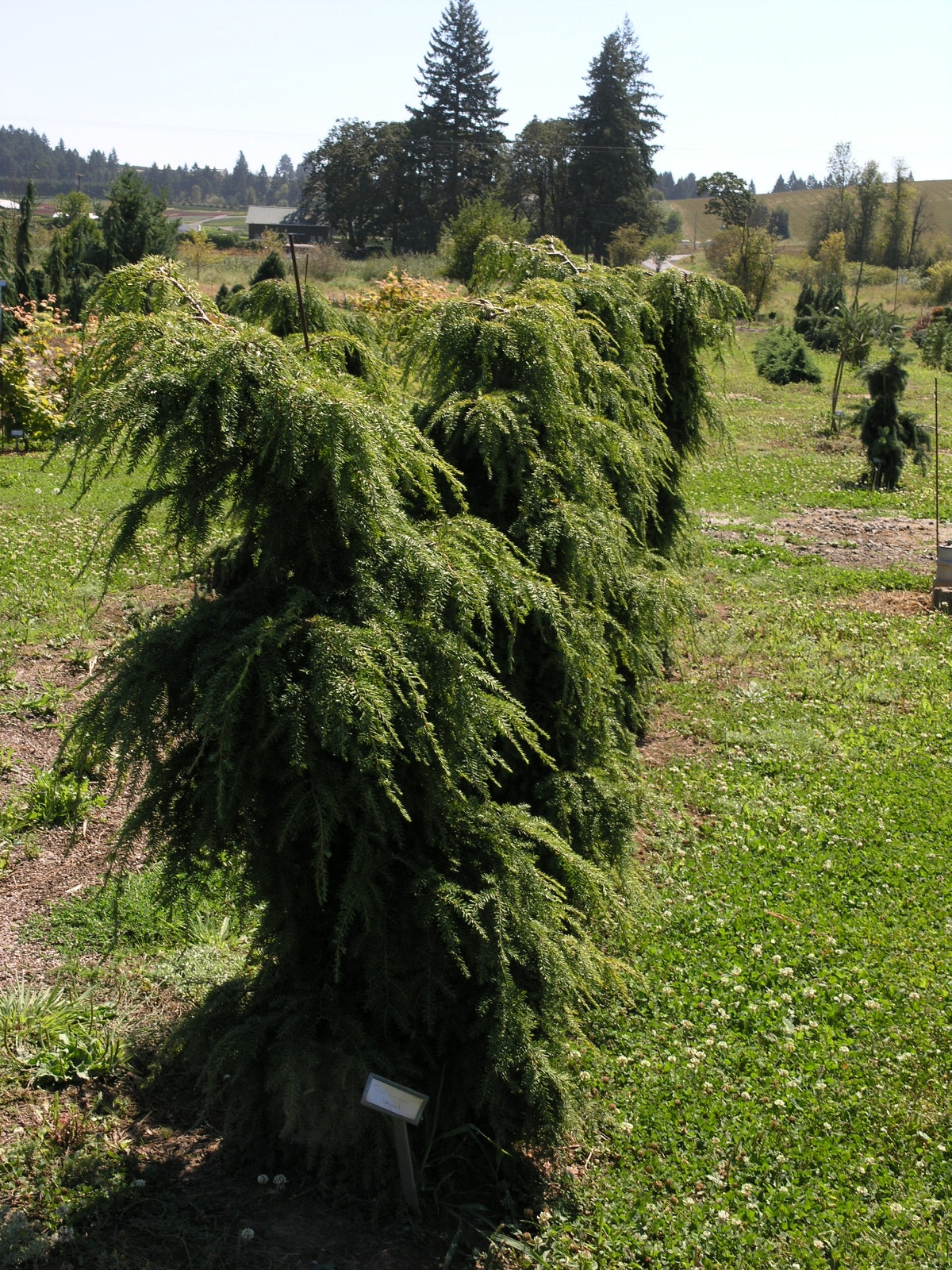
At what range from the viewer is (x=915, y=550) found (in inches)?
495

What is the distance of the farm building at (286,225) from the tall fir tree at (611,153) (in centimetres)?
1274

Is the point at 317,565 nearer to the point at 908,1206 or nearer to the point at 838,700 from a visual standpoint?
the point at 908,1206

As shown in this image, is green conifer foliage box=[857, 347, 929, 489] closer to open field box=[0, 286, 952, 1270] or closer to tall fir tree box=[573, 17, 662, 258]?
open field box=[0, 286, 952, 1270]

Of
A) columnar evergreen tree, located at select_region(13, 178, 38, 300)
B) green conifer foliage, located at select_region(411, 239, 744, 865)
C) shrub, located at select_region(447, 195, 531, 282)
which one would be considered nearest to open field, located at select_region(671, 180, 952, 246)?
shrub, located at select_region(447, 195, 531, 282)

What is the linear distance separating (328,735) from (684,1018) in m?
2.64

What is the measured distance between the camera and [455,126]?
53.7m

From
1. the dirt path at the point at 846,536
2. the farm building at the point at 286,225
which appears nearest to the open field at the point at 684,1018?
the dirt path at the point at 846,536

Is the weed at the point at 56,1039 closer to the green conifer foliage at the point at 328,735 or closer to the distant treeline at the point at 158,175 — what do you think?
the green conifer foliage at the point at 328,735

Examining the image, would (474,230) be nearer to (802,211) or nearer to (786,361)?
(786,361)

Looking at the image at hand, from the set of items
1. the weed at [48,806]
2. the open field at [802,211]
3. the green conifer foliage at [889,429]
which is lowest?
the weed at [48,806]

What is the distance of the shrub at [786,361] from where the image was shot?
27.1 meters

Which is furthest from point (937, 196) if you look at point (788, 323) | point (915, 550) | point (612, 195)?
point (915, 550)

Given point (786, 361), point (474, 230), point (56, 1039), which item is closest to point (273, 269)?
point (474, 230)

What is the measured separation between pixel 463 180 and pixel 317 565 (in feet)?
182
